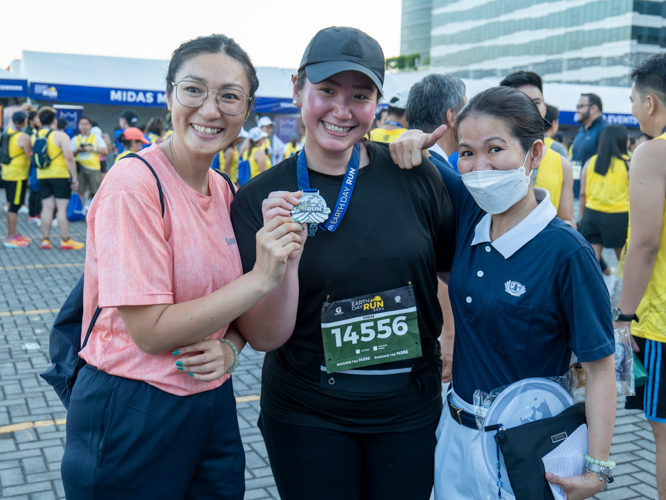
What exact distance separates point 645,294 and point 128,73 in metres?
20.4

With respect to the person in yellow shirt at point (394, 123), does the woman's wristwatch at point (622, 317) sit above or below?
below

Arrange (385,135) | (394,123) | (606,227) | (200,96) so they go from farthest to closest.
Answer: (606,227), (394,123), (385,135), (200,96)

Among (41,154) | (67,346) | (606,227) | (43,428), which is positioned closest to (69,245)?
(41,154)

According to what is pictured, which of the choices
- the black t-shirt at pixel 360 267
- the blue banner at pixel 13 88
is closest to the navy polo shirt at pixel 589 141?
the black t-shirt at pixel 360 267

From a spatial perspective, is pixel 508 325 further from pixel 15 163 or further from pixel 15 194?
pixel 15 163

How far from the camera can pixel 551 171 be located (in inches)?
166

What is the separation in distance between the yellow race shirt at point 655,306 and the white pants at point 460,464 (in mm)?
1295

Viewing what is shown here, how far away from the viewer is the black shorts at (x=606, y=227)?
→ 7281 mm

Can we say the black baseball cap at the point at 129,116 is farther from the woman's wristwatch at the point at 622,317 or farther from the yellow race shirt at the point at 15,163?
the woman's wristwatch at the point at 622,317

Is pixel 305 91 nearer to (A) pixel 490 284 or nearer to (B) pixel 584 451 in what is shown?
(A) pixel 490 284

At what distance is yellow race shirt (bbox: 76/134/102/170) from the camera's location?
40.8 feet

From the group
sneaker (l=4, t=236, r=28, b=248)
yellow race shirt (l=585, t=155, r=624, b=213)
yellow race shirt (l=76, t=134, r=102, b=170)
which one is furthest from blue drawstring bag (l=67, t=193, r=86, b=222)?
yellow race shirt (l=585, t=155, r=624, b=213)

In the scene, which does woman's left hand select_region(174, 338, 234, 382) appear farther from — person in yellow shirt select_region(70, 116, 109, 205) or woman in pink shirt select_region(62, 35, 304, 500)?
person in yellow shirt select_region(70, 116, 109, 205)

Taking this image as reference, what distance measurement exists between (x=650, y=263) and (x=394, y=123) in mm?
4102
